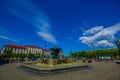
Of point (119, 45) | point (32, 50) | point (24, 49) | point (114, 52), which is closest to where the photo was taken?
point (119, 45)

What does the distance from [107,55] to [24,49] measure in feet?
278

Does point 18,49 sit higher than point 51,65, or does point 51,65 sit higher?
point 18,49

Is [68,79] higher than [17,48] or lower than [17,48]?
lower

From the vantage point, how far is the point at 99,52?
60969 mm

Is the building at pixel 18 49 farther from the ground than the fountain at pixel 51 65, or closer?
farther from the ground

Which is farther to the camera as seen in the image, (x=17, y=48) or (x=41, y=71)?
(x=17, y=48)

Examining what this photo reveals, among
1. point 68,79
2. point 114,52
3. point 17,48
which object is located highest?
point 17,48

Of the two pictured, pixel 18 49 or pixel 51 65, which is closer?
pixel 51 65

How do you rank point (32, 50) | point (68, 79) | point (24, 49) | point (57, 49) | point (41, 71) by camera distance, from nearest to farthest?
point (68, 79), point (41, 71), point (57, 49), point (24, 49), point (32, 50)

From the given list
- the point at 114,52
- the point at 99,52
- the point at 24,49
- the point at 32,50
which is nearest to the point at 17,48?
the point at 24,49

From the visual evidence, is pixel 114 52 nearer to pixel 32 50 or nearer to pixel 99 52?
pixel 99 52

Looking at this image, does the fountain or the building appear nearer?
the fountain

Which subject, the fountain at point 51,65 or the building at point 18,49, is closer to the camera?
the fountain at point 51,65

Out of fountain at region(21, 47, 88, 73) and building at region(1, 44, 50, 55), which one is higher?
building at region(1, 44, 50, 55)
